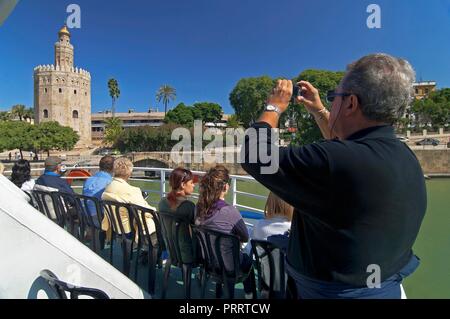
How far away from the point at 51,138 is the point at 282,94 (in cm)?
5149

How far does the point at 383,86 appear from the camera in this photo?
1.14 m

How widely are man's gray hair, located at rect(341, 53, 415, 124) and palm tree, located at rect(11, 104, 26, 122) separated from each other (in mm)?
85821

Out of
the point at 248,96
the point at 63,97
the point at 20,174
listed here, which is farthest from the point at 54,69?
the point at 20,174

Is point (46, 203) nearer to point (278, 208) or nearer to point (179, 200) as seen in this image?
point (179, 200)

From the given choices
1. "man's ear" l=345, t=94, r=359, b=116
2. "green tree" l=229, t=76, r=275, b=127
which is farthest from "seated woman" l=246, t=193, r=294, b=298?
"green tree" l=229, t=76, r=275, b=127

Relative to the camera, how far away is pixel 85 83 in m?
63.9

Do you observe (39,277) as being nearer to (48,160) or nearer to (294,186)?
(294,186)

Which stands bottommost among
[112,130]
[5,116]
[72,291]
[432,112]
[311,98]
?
[72,291]

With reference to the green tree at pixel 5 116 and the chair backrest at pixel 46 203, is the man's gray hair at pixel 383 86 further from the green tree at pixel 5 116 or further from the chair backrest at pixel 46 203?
the green tree at pixel 5 116

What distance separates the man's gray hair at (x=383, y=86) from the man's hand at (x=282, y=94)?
26 cm

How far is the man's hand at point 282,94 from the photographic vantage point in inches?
52.6

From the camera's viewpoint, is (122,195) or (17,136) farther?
(17,136)

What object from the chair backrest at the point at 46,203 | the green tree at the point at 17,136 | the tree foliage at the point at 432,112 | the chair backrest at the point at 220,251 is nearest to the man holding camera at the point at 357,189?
the chair backrest at the point at 220,251
